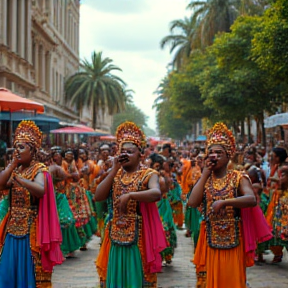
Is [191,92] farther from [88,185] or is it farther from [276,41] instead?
[88,185]

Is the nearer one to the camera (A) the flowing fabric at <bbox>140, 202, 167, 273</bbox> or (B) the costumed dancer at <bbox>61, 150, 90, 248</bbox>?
(A) the flowing fabric at <bbox>140, 202, 167, 273</bbox>

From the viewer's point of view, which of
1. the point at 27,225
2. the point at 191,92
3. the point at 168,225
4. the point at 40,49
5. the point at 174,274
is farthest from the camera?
the point at 191,92

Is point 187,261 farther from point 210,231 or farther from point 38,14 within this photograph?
point 38,14

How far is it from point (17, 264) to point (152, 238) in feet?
4.48

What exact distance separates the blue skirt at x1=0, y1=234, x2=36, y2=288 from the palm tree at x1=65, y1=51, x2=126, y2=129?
128 ft

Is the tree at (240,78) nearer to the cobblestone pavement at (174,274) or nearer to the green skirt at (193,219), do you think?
the green skirt at (193,219)

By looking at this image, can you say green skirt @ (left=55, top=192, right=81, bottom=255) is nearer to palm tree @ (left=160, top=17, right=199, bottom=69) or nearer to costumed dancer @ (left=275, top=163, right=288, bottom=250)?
costumed dancer @ (left=275, top=163, right=288, bottom=250)

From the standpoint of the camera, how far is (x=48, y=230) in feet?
18.9

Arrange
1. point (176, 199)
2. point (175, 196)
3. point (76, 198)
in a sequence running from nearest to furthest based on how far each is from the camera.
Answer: point (76, 198) → point (175, 196) → point (176, 199)

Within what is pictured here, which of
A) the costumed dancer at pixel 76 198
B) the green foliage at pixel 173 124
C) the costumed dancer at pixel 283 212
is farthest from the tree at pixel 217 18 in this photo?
the green foliage at pixel 173 124

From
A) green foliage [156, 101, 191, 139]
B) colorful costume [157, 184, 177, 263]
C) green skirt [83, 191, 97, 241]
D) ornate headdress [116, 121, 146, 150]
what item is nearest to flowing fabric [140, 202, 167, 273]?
ornate headdress [116, 121, 146, 150]

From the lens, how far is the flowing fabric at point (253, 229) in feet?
18.1

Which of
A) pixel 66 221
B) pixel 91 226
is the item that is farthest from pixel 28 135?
pixel 91 226

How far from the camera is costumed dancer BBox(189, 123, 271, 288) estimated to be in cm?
541
